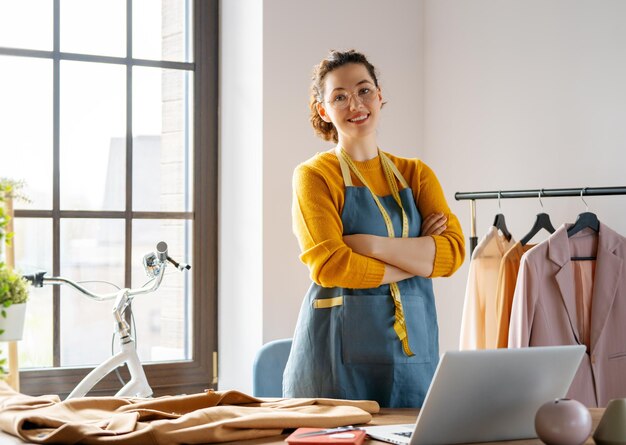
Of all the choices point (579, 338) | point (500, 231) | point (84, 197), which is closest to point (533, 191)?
point (500, 231)

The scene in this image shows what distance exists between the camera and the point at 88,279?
3.42 metres

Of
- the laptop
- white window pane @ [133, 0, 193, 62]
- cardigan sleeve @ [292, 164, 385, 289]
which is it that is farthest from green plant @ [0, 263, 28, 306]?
white window pane @ [133, 0, 193, 62]

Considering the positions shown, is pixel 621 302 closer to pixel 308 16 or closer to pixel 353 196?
pixel 353 196

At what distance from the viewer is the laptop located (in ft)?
4.71

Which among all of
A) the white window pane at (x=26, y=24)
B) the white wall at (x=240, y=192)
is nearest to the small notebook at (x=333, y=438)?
the white wall at (x=240, y=192)

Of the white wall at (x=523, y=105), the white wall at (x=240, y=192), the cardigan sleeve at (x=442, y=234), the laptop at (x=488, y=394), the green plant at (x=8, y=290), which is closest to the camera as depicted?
the laptop at (x=488, y=394)

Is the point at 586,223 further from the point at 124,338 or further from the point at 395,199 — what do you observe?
the point at 124,338

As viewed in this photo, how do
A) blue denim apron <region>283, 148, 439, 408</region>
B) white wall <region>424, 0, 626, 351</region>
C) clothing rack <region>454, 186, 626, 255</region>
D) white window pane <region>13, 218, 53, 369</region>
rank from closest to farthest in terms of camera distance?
blue denim apron <region>283, 148, 439, 408</region>, clothing rack <region>454, 186, 626, 255</region>, white wall <region>424, 0, 626, 351</region>, white window pane <region>13, 218, 53, 369</region>

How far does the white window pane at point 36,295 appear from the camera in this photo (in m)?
3.29

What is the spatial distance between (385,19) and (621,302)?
1.55m

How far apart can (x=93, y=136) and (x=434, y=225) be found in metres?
1.54

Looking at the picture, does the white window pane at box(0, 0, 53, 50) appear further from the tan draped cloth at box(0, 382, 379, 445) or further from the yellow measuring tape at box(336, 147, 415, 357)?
the tan draped cloth at box(0, 382, 379, 445)

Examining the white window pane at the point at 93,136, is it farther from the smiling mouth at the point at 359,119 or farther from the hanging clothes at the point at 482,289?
the hanging clothes at the point at 482,289

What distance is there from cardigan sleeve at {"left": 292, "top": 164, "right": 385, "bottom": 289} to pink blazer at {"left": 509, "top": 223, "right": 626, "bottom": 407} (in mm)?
701
